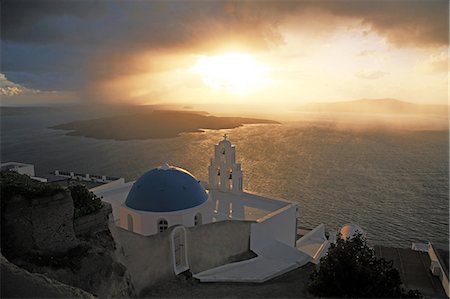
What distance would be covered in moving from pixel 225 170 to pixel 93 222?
1034 centimetres

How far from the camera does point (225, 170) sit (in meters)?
19.3

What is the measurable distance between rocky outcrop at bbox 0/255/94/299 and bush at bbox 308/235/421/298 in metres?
6.91

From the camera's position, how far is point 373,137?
97125 millimetres

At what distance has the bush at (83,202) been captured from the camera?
959 centimetres

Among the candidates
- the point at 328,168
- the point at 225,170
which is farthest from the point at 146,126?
the point at 225,170

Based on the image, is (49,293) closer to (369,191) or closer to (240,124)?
(369,191)

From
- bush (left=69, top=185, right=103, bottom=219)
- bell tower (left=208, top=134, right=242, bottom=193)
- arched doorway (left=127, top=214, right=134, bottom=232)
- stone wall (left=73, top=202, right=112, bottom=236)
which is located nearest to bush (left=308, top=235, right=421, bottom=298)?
stone wall (left=73, top=202, right=112, bottom=236)

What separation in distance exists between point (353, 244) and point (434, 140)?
91691 millimetres

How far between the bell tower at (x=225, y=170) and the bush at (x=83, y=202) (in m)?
9.76

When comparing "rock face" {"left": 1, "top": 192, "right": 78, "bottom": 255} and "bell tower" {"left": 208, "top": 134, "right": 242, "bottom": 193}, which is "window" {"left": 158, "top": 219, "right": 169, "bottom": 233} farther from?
"bell tower" {"left": 208, "top": 134, "right": 242, "bottom": 193}

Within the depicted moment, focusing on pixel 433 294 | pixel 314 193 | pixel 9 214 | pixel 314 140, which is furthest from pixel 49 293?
A: pixel 314 140

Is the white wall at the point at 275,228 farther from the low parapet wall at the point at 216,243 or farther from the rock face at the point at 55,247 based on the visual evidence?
the rock face at the point at 55,247

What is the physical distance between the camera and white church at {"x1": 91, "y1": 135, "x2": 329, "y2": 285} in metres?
12.4

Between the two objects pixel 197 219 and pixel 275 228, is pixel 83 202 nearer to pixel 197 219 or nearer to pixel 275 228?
pixel 197 219
